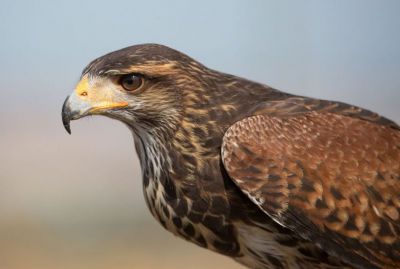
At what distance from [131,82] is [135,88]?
5cm

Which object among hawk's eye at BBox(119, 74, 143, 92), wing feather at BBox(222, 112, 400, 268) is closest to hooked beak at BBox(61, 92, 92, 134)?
hawk's eye at BBox(119, 74, 143, 92)

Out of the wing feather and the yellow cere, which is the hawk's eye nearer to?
the yellow cere

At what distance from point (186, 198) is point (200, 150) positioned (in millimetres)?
299

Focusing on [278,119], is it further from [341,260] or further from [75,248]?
[75,248]

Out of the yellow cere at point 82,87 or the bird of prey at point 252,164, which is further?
the yellow cere at point 82,87

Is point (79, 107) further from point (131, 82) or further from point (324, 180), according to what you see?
point (324, 180)

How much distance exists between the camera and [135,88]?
6492 millimetres

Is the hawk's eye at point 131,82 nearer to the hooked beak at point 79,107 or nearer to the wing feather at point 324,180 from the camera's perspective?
the hooked beak at point 79,107

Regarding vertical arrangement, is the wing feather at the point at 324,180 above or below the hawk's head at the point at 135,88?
below

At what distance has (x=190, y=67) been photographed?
22.0 feet

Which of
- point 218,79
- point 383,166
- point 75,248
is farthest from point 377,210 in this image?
point 75,248

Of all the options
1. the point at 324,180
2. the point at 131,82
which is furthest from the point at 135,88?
the point at 324,180

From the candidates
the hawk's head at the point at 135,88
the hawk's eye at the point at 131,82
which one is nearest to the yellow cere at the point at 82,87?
the hawk's head at the point at 135,88

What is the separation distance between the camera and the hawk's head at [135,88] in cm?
640
